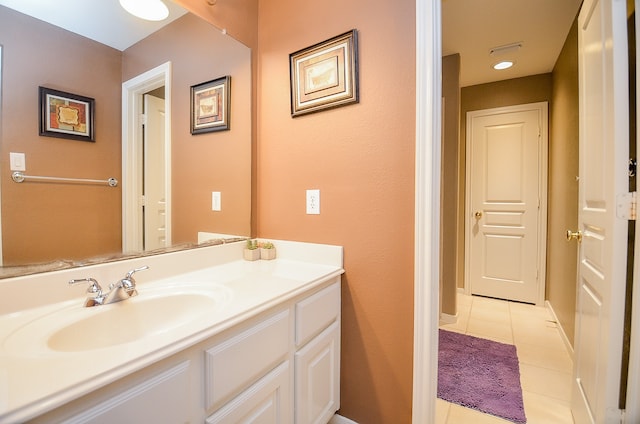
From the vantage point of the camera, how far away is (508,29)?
2.19 meters

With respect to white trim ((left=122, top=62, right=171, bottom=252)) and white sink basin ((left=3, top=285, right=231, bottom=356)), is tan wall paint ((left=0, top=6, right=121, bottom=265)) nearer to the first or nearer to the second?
white trim ((left=122, top=62, right=171, bottom=252))

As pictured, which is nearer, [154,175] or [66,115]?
[66,115]

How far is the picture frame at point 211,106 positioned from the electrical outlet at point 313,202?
59 centimetres

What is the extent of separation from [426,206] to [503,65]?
101 inches

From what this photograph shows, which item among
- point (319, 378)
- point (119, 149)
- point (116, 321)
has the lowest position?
point (319, 378)

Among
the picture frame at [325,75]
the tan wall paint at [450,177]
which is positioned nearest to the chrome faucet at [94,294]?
the picture frame at [325,75]

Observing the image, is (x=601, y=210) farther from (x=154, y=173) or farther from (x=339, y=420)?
(x=154, y=173)

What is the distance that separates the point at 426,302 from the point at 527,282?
8.85ft

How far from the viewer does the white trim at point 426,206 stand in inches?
44.1

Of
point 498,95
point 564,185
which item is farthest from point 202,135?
point 498,95

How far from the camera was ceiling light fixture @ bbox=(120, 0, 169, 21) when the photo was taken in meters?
1.07

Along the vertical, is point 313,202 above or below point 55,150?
below

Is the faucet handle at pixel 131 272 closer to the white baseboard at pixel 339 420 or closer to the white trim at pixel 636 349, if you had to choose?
the white baseboard at pixel 339 420

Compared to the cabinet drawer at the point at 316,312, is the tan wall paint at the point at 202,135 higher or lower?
higher
